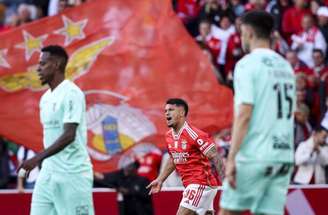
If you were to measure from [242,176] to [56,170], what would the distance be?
2.54 meters

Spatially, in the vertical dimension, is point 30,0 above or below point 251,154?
above

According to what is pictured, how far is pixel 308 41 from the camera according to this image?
17.5 m

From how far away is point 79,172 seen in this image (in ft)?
31.8

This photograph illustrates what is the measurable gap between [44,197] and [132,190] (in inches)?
223

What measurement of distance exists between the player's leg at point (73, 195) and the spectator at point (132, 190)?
5.45m

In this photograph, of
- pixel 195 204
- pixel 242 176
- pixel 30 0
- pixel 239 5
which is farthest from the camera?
pixel 30 0

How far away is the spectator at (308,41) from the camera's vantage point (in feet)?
57.2

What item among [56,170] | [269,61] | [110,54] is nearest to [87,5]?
[110,54]

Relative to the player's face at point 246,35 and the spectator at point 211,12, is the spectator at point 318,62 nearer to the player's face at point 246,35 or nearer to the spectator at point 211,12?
the spectator at point 211,12

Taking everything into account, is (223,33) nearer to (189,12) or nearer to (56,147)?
(189,12)

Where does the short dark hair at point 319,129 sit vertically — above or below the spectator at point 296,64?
below

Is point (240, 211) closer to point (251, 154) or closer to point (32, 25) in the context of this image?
point (251, 154)

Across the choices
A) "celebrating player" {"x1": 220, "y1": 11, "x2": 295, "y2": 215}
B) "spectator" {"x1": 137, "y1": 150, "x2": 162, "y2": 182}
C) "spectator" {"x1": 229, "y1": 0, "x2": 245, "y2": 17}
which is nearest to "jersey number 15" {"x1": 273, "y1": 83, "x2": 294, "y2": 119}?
"celebrating player" {"x1": 220, "y1": 11, "x2": 295, "y2": 215}

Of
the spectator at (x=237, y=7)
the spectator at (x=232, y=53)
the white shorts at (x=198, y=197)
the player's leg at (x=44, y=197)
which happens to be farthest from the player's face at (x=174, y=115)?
the spectator at (x=237, y=7)
